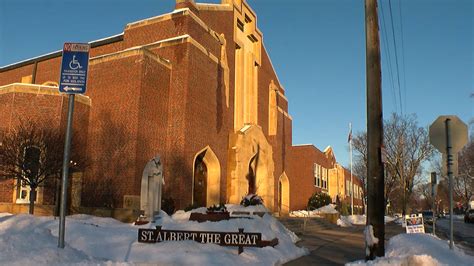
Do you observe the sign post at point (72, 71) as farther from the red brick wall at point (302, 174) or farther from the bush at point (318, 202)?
the red brick wall at point (302, 174)

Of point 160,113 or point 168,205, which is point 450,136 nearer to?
point 168,205

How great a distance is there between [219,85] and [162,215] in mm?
12082

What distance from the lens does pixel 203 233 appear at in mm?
11750

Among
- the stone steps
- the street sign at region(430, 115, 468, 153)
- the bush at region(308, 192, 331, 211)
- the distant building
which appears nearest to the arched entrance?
the stone steps

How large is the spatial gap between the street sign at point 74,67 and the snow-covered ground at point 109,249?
109 inches

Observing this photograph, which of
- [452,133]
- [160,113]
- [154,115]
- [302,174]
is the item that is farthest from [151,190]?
[302,174]

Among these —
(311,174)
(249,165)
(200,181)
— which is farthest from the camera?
(311,174)


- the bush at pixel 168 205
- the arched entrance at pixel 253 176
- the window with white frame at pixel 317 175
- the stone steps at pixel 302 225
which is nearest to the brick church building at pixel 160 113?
the arched entrance at pixel 253 176

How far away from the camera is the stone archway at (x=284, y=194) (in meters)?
42.0

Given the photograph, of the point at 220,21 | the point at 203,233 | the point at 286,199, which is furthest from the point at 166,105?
the point at 286,199

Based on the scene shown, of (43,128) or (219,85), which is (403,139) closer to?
(219,85)

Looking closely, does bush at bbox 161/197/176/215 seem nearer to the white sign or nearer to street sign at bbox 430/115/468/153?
the white sign

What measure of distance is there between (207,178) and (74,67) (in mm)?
21199

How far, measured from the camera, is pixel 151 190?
19016mm
